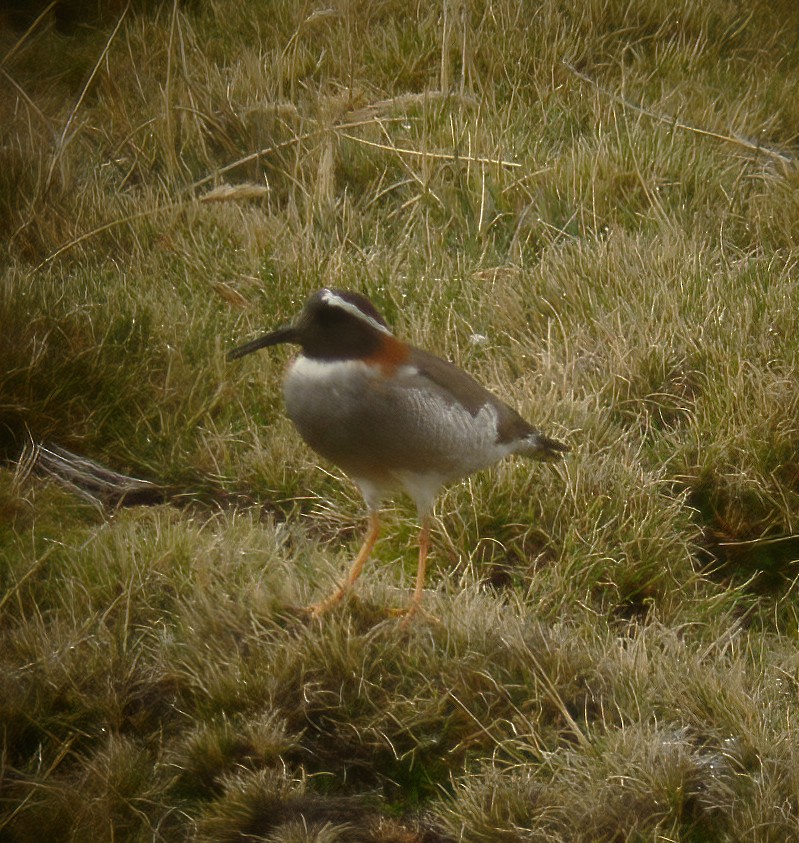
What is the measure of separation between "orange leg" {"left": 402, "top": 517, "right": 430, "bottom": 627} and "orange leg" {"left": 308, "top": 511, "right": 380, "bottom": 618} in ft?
0.53

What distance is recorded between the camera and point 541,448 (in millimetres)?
4004

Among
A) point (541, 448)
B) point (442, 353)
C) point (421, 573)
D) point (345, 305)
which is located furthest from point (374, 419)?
point (442, 353)

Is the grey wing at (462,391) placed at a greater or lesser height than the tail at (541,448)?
greater

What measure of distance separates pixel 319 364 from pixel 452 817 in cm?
128

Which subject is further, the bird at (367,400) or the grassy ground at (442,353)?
the bird at (367,400)

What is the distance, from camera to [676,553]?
397 centimetres

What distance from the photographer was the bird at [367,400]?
3379 millimetres

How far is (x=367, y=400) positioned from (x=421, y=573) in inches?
23.4

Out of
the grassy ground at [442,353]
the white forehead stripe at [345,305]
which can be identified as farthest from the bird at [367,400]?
the grassy ground at [442,353]

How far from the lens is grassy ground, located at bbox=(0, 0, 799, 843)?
10.3ft

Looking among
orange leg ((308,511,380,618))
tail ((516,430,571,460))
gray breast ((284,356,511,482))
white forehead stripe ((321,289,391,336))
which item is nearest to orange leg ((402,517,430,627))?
orange leg ((308,511,380,618))

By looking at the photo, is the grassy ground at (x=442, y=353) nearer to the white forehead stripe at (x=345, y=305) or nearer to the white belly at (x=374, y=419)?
the white belly at (x=374, y=419)

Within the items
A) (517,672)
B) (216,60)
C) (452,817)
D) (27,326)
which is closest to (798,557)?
(517,672)

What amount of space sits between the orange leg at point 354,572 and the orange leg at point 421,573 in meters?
0.16
